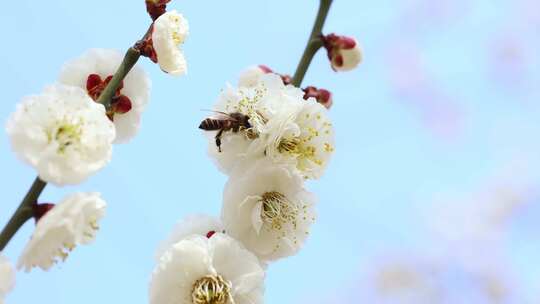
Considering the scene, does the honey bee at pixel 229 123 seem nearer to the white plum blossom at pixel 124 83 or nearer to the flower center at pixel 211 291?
the white plum blossom at pixel 124 83

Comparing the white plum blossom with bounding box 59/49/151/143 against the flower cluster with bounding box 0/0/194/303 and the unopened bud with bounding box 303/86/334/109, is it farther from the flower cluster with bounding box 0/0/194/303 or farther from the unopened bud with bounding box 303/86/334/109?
the unopened bud with bounding box 303/86/334/109

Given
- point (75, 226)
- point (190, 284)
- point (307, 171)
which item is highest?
point (307, 171)

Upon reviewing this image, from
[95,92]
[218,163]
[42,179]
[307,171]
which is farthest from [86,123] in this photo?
[307,171]

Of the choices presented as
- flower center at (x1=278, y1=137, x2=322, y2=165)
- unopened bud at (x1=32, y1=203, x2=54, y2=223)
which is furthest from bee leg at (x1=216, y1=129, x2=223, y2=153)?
unopened bud at (x1=32, y1=203, x2=54, y2=223)

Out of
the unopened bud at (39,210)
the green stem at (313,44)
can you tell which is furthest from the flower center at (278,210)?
the unopened bud at (39,210)

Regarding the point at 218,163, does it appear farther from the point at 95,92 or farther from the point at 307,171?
the point at 95,92

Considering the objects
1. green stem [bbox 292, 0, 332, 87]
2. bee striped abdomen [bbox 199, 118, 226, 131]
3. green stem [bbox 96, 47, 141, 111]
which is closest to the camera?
green stem [bbox 96, 47, 141, 111]
